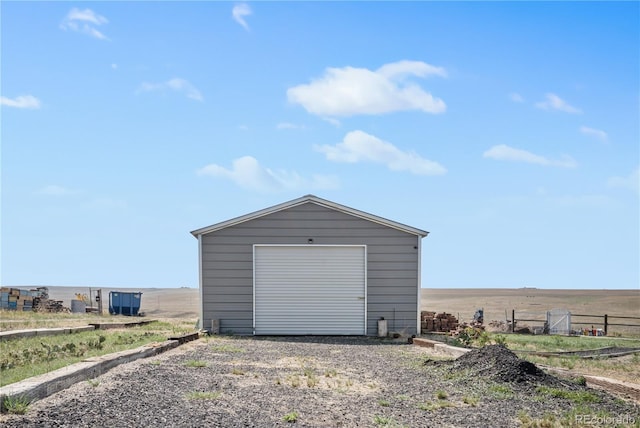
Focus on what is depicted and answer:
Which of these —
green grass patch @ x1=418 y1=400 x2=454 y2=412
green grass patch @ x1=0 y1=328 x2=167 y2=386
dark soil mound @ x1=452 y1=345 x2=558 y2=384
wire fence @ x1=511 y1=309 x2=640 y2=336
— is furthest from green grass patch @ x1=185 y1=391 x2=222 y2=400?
wire fence @ x1=511 y1=309 x2=640 y2=336

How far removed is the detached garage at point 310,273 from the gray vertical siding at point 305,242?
0.03 meters

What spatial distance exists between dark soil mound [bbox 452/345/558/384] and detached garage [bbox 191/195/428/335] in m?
7.05

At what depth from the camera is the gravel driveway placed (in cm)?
577

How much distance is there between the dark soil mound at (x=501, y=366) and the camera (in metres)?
7.83

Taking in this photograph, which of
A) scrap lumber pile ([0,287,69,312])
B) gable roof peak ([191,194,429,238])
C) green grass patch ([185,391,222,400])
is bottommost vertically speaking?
scrap lumber pile ([0,287,69,312])

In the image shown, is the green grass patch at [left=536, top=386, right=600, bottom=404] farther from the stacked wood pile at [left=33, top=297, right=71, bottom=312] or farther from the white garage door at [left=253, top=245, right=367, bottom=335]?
the stacked wood pile at [left=33, top=297, right=71, bottom=312]

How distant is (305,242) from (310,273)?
2.62ft

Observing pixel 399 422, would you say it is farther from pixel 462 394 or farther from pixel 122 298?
pixel 122 298

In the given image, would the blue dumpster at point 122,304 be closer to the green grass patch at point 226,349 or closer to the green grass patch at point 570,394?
the green grass patch at point 226,349

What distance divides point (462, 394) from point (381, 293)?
893cm

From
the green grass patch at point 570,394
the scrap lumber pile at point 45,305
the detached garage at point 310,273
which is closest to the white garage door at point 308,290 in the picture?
the detached garage at point 310,273

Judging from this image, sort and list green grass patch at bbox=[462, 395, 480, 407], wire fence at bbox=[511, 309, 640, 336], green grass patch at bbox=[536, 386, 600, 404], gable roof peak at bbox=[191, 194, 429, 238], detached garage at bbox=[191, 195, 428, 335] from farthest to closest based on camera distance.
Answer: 1. wire fence at bbox=[511, 309, 640, 336]
2. detached garage at bbox=[191, 195, 428, 335]
3. gable roof peak at bbox=[191, 194, 429, 238]
4. green grass patch at bbox=[536, 386, 600, 404]
5. green grass patch at bbox=[462, 395, 480, 407]

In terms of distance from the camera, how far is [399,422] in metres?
5.90

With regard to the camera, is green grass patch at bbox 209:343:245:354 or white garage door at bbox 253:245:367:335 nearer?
green grass patch at bbox 209:343:245:354
